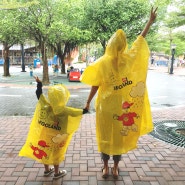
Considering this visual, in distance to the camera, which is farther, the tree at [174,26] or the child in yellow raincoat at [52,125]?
the tree at [174,26]

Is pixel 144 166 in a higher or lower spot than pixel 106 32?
lower

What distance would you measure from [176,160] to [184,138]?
1177 millimetres

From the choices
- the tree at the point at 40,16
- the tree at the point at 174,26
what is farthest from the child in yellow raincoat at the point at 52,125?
the tree at the point at 40,16

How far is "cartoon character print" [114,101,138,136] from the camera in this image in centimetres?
303

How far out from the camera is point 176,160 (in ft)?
12.8

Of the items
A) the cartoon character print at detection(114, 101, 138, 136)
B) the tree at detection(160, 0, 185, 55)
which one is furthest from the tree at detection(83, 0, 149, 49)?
the cartoon character print at detection(114, 101, 138, 136)

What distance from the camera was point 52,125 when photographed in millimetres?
2996

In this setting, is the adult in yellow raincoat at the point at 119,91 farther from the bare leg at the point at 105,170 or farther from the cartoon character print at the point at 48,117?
the cartoon character print at the point at 48,117

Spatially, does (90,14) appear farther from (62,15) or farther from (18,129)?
(18,129)

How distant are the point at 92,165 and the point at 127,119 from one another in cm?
108

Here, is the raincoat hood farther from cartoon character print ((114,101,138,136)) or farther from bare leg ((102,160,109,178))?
bare leg ((102,160,109,178))

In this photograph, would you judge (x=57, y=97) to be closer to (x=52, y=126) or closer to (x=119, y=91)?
(x=52, y=126)

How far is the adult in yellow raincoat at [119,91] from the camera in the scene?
2930 millimetres

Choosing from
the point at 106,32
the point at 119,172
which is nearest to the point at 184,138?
the point at 119,172
